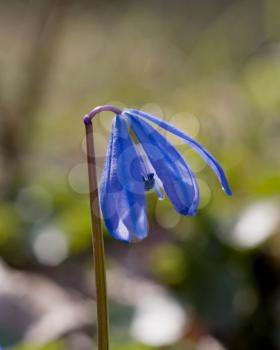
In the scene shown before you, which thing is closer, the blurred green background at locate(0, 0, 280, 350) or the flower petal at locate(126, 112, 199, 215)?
the flower petal at locate(126, 112, 199, 215)

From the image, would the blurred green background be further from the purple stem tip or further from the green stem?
the purple stem tip

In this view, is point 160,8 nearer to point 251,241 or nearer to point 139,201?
point 251,241

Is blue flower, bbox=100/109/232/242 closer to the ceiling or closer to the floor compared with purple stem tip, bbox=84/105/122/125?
closer to the floor

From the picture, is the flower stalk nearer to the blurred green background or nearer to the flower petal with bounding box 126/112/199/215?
the flower petal with bounding box 126/112/199/215

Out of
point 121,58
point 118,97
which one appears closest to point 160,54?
point 121,58

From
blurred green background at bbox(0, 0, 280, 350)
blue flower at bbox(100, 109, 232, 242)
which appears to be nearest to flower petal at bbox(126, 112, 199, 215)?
blue flower at bbox(100, 109, 232, 242)

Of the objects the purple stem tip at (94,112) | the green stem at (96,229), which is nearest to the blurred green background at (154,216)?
the green stem at (96,229)

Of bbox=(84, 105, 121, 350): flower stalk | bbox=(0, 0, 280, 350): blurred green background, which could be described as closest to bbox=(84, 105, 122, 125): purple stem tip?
bbox=(84, 105, 121, 350): flower stalk

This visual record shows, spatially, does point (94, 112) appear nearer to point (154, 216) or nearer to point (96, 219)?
point (96, 219)
